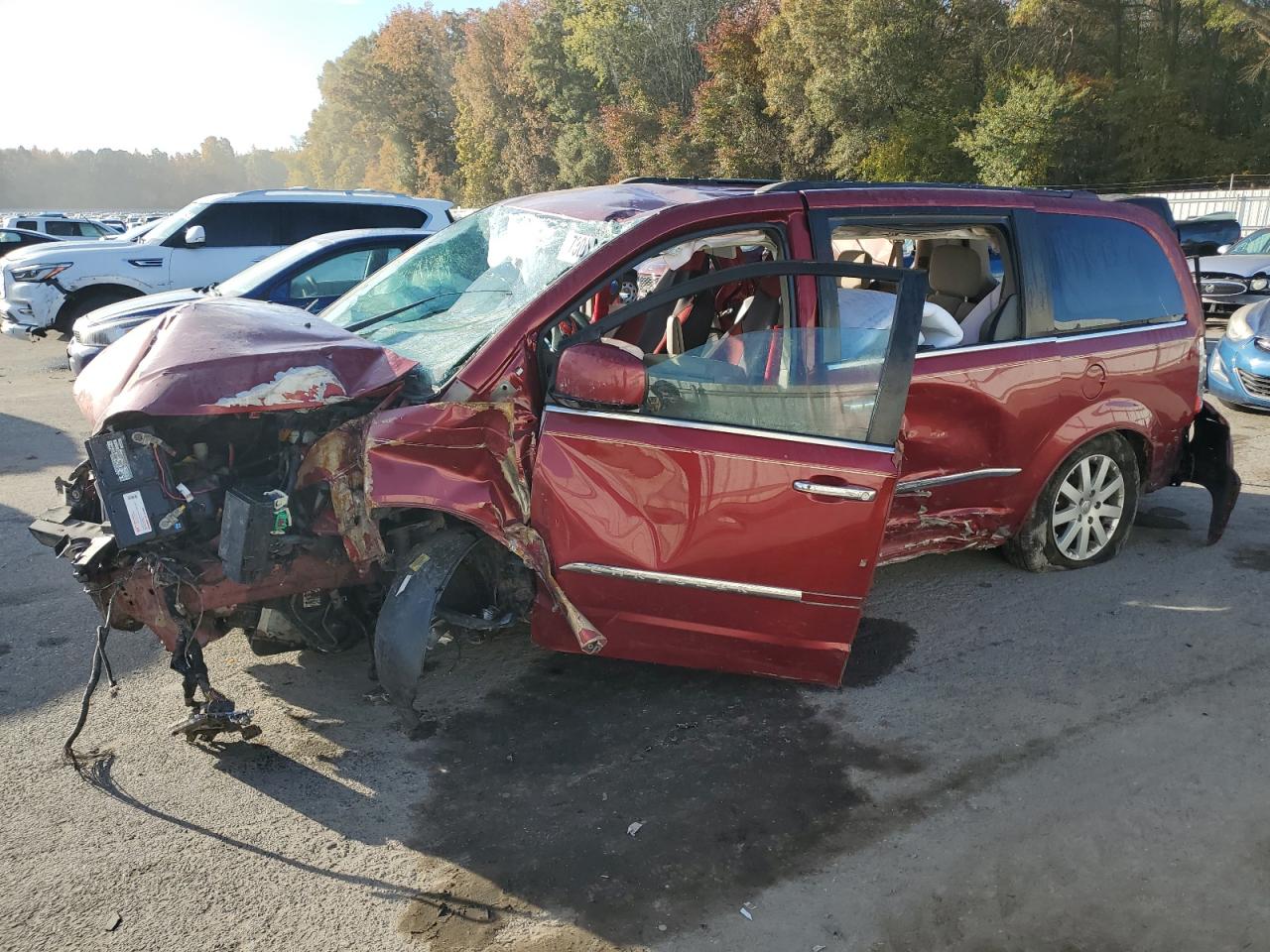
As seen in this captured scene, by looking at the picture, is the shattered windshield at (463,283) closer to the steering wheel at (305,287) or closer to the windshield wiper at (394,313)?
the windshield wiper at (394,313)

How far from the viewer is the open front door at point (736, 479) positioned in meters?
3.31

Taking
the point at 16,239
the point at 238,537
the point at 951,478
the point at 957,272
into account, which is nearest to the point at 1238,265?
the point at 957,272

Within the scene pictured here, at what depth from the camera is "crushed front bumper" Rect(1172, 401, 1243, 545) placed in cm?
520

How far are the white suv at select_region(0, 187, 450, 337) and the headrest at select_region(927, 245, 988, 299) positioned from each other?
7.75 metres

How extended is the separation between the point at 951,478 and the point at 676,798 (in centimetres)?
203

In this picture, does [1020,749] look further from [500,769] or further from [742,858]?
[500,769]

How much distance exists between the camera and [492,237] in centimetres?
435

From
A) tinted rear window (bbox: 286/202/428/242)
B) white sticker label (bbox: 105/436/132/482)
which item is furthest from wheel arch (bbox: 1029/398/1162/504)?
tinted rear window (bbox: 286/202/428/242)

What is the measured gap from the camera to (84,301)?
12016mm

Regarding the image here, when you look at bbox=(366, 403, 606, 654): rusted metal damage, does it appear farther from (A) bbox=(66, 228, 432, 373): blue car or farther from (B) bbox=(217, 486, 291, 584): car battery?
(A) bbox=(66, 228, 432, 373): blue car

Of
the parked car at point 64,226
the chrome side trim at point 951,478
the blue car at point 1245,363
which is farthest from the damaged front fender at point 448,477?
the parked car at point 64,226

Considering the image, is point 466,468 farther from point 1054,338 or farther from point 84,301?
point 84,301

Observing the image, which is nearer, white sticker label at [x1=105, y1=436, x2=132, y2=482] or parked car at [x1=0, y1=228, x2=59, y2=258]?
white sticker label at [x1=105, y1=436, x2=132, y2=482]

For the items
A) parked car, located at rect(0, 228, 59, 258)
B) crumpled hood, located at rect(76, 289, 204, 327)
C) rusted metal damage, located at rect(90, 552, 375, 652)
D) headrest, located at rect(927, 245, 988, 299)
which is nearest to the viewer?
rusted metal damage, located at rect(90, 552, 375, 652)
